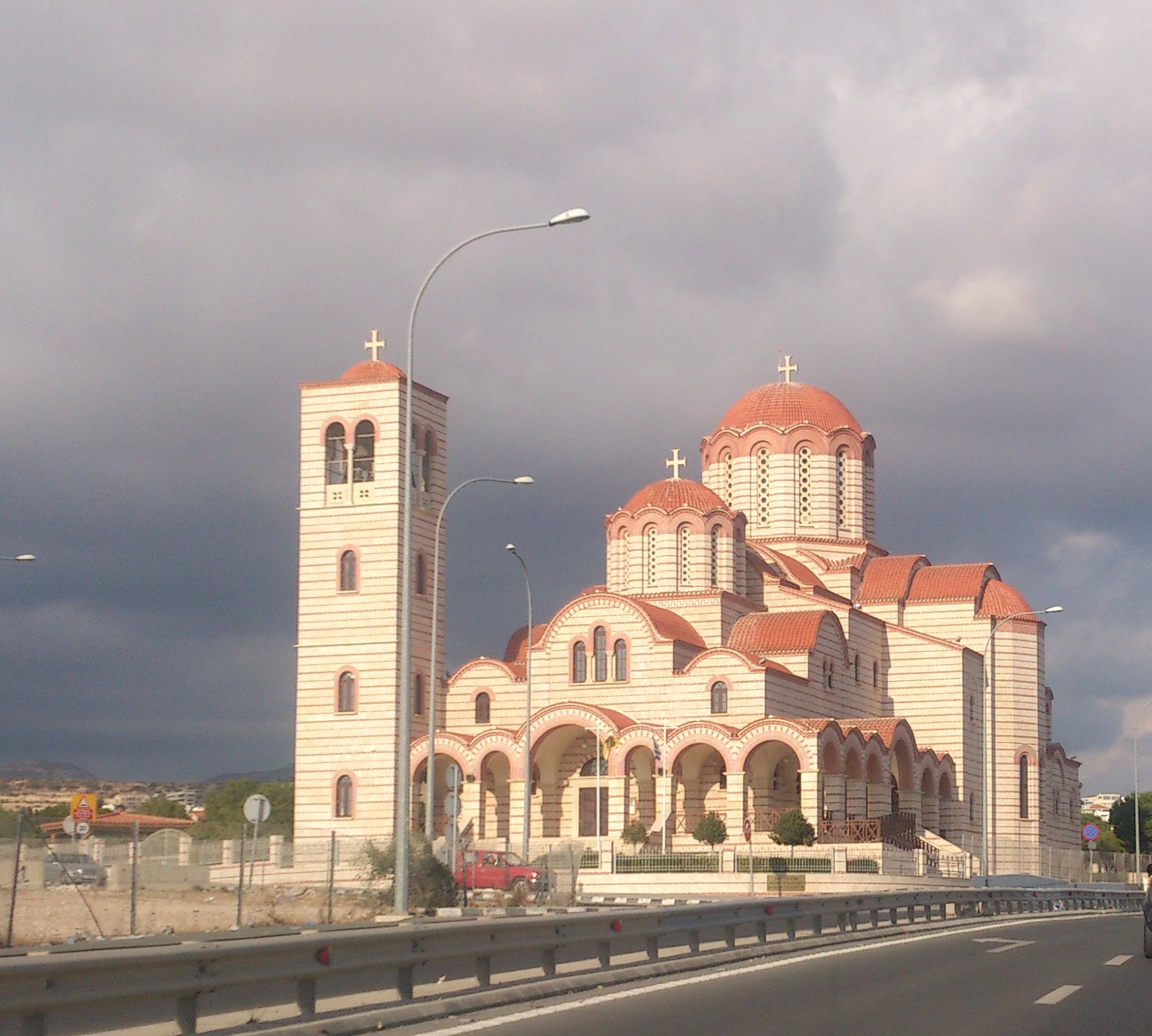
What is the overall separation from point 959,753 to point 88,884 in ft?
135

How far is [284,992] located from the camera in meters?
12.1

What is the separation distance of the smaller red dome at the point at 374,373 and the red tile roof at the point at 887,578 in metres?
22.1

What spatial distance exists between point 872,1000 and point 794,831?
39729 millimetres

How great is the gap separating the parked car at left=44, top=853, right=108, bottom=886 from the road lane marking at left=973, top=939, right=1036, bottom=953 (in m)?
16.1

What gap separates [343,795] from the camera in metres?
57.4

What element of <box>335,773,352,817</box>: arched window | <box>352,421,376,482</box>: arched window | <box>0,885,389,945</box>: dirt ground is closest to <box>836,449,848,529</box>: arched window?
<box>352,421,376,482</box>: arched window

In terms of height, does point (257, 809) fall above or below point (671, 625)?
below

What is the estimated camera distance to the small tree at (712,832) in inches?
2176

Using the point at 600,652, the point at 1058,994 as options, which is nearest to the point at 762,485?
the point at 600,652

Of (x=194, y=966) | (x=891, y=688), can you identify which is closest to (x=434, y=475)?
(x=891, y=688)

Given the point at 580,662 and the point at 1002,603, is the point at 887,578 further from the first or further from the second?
the point at 580,662

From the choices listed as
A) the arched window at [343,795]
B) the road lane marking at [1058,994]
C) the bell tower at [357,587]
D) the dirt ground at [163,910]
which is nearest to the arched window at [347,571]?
the bell tower at [357,587]

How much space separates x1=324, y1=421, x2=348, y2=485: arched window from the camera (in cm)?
5884

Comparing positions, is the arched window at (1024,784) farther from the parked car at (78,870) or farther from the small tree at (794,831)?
the parked car at (78,870)
